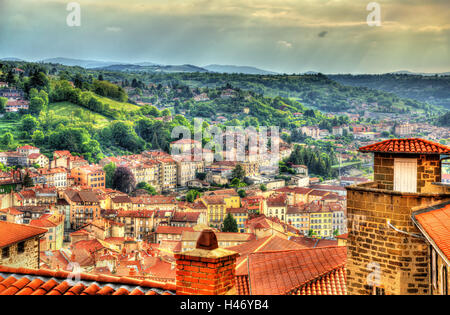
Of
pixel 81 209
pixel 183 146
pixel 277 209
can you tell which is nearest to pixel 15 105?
pixel 183 146

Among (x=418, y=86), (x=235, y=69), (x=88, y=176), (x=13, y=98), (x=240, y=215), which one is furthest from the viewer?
(x=235, y=69)

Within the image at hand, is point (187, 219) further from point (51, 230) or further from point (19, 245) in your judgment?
point (19, 245)

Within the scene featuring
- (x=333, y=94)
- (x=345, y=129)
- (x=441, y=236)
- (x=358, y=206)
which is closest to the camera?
(x=441, y=236)

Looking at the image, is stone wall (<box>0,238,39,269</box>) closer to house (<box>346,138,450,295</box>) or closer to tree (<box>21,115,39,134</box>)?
house (<box>346,138,450,295</box>)

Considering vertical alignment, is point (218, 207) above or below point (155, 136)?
below
